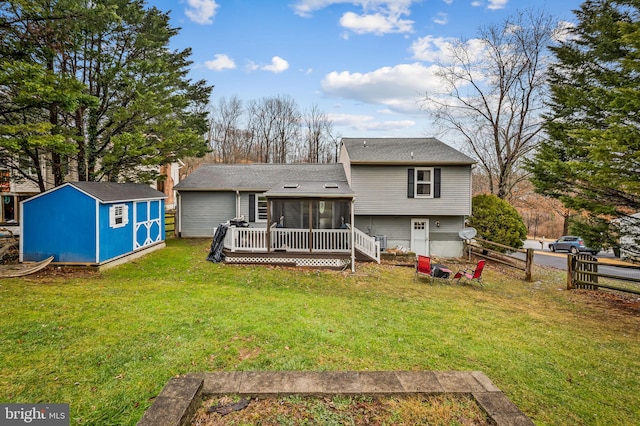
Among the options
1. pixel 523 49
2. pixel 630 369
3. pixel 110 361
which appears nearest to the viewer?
pixel 110 361

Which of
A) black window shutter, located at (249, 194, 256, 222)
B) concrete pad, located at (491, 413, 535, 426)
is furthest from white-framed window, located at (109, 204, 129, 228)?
concrete pad, located at (491, 413, 535, 426)

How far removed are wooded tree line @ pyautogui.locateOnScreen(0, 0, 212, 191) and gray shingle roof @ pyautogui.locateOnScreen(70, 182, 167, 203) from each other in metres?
1.24

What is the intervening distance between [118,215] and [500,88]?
24340 mm

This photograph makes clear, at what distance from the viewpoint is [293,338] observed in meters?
5.18

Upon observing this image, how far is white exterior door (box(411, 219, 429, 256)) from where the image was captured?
15992 millimetres

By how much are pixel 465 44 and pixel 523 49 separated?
12.1 feet

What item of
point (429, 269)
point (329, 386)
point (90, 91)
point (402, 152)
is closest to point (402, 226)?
point (402, 152)

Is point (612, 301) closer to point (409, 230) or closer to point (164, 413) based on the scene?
point (409, 230)

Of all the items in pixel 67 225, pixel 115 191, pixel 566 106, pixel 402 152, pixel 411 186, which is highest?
pixel 566 106

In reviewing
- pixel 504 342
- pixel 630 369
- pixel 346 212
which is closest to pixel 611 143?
pixel 630 369

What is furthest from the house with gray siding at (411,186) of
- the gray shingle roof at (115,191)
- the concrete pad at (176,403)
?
the concrete pad at (176,403)

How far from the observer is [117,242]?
10.8 meters

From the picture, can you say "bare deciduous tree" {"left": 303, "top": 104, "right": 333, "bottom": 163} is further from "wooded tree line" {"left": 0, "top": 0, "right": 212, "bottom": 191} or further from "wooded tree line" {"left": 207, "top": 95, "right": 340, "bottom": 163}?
"wooded tree line" {"left": 0, "top": 0, "right": 212, "bottom": 191}

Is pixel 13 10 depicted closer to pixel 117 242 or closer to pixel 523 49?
pixel 117 242
